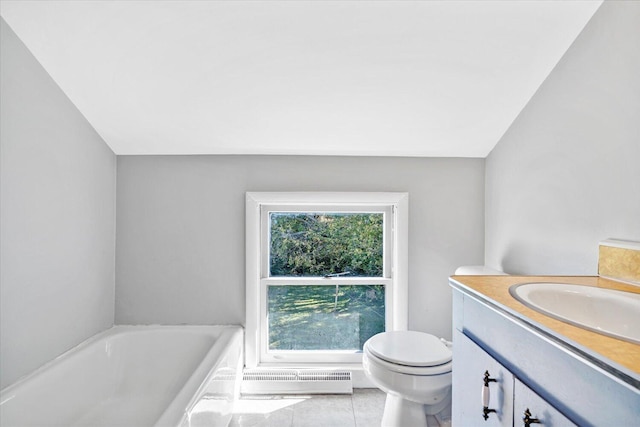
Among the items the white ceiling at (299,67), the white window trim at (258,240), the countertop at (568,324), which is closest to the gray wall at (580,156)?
the white ceiling at (299,67)

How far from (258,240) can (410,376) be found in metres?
1.18

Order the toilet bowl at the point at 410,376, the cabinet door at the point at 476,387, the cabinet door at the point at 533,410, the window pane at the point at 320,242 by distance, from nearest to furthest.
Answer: the cabinet door at the point at 533,410, the cabinet door at the point at 476,387, the toilet bowl at the point at 410,376, the window pane at the point at 320,242

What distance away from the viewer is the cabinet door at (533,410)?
711 mm

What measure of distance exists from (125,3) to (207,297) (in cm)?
160

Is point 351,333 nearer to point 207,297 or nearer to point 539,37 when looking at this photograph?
point 207,297

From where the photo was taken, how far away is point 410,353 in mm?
1744

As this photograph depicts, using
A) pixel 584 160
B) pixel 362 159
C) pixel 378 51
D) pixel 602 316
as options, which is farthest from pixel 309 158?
A: pixel 602 316

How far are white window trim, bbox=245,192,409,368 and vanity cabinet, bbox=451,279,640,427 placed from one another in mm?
1103

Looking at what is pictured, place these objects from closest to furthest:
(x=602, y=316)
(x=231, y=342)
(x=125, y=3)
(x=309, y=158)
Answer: (x=602, y=316)
(x=125, y=3)
(x=231, y=342)
(x=309, y=158)

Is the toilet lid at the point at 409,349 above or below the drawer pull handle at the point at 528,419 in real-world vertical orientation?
below

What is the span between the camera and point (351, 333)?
2.43m

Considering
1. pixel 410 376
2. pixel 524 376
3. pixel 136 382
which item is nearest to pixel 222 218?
pixel 136 382

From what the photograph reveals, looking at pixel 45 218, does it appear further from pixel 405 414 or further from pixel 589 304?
pixel 589 304

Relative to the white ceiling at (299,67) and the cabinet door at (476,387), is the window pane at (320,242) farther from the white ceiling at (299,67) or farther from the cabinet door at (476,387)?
the cabinet door at (476,387)
